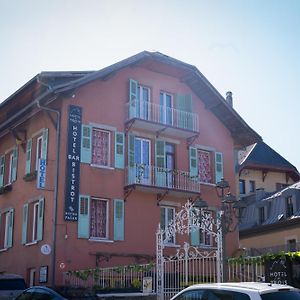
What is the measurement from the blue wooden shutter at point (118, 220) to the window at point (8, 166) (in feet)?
19.4

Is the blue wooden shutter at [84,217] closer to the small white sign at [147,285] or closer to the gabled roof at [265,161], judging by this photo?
the small white sign at [147,285]

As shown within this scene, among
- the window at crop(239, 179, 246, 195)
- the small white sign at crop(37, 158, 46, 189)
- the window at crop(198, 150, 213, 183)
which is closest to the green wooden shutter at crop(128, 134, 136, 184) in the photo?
the small white sign at crop(37, 158, 46, 189)

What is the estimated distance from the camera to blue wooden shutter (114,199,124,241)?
2228 centimetres

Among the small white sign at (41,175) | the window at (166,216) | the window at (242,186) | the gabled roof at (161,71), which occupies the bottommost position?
the window at (166,216)

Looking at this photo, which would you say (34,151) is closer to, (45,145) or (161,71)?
(45,145)

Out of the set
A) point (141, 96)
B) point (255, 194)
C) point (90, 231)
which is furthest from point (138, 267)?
point (255, 194)

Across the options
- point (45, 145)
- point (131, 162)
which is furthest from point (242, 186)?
point (45, 145)

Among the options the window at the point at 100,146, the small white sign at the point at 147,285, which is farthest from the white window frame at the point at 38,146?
the small white sign at the point at 147,285

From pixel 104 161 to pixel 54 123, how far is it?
2.66 meters

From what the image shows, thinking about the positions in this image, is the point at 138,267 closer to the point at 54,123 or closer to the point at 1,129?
the point at 54,123

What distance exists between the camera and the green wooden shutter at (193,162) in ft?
83.9

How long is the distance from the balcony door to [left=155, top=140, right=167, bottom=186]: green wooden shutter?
40cm

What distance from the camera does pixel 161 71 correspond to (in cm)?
2600

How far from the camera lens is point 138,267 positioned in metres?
17.0
